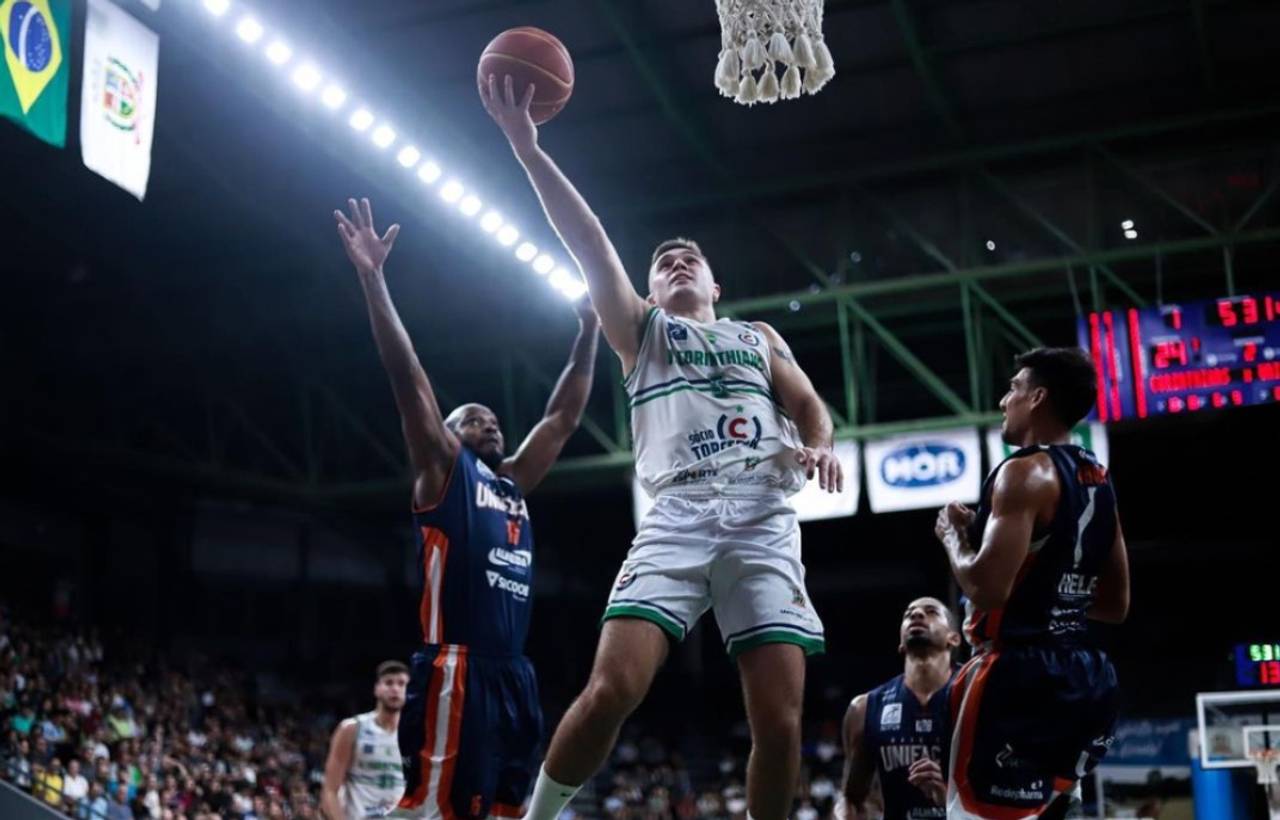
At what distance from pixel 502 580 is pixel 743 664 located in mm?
1630

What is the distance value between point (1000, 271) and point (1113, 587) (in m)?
11.5

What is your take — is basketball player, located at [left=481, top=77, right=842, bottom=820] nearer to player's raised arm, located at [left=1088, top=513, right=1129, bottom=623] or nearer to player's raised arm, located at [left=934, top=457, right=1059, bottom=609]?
player's raised arm, located at [left=934, top=457, right=1059, bottom=609]

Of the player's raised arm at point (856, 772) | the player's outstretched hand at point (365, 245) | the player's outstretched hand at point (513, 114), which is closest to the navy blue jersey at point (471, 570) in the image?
the player's outstretched hand at point (365, 245)

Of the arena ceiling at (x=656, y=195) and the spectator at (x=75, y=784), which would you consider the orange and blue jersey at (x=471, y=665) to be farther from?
the spectator at (x=75, y=784)

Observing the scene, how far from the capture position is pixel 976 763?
4.30 meters

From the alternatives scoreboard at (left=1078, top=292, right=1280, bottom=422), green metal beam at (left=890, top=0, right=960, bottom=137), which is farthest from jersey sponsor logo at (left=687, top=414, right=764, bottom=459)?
scoreboard at (left=1078, top=292, right=1280, bottom=422)

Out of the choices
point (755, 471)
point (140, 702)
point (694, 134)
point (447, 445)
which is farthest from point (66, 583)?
point (755, 471)

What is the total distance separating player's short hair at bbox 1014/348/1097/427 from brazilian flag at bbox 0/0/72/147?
24.9ft

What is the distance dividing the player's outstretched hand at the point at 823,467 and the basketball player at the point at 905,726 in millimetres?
1803

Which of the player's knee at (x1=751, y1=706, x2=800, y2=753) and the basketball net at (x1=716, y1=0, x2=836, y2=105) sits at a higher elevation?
the basketball net at (x1=716, y1=0, x2=836, y2=105)

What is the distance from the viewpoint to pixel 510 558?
6.00m

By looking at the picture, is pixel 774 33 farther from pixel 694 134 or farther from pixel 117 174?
pixel 694 134

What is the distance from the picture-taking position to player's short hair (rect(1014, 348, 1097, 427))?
455 cm

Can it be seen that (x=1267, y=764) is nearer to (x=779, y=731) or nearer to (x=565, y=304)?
(x=565, y=304)
